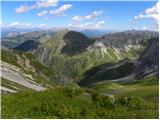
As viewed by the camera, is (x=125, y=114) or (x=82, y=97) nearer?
(x=125, y=114)

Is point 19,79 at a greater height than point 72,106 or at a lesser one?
lesser

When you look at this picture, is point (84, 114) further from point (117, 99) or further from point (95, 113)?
point (117, 99)

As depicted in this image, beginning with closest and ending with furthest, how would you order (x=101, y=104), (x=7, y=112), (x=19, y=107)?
(x=7, y=112) → (x=19, y=107) → (x=101, y=104)

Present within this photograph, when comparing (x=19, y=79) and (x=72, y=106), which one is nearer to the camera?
(x=72, y=106)

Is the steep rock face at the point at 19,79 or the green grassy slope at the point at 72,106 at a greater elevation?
the green grassy slope at the point at 72,106

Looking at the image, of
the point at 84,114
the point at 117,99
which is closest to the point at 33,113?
the point at 84,114

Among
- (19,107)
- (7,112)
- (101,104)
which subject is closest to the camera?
(7,112)

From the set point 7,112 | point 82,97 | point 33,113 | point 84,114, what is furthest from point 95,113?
point 7,112

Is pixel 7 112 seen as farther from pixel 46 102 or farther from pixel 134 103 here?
pixel 134 103

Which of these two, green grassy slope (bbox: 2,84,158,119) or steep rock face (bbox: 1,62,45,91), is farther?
steep rock face (bbox: 1,62,45,91)

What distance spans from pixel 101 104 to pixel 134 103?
→ 151 inches

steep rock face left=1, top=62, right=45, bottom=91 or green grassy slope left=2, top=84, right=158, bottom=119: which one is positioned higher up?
green grassy slope left=2, top=84, right=158, bottom=119

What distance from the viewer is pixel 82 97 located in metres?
35.0

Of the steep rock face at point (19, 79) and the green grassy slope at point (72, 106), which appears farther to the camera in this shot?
the steep rock face at point (19, 79)
